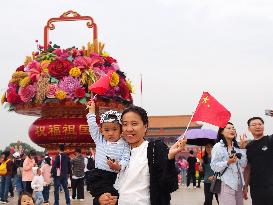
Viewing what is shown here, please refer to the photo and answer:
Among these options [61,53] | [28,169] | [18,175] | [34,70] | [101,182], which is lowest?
[18,175]

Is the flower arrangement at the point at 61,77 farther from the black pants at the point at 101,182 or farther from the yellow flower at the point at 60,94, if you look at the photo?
the black pants at the point at 101,182

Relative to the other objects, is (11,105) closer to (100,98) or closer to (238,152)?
(100,98)

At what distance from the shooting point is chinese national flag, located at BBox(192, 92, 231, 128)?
13.3 feet

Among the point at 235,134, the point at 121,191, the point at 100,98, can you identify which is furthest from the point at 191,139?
the point at 121,191

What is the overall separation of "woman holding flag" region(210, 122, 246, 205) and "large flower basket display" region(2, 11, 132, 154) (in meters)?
7.15

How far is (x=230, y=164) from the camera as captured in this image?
6.24 meters

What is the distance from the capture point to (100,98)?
13898mm

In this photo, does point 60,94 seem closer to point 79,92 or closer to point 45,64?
point 79,92

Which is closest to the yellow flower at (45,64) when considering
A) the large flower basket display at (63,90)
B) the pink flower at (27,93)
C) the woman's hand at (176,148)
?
the large flower basket display at (63,90)

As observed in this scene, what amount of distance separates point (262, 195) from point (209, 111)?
209cm

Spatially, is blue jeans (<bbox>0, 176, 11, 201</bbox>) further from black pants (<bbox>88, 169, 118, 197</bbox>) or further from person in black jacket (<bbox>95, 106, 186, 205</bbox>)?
person in black jacket (<bbox>95, 106, 186, 205</bbox>)

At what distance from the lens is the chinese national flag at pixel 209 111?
4.05 metres

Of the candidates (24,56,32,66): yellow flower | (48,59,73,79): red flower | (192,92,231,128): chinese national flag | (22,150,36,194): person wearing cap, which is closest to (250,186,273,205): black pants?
(192,92,231,128): chinese national flag

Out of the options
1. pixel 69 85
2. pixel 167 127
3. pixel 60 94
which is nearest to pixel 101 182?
pixel 60 94
